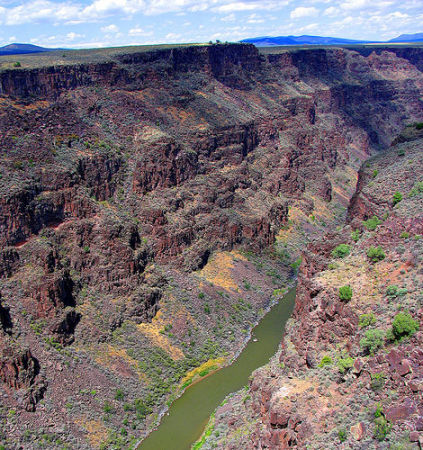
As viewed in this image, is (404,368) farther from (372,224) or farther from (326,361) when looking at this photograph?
(372,224)

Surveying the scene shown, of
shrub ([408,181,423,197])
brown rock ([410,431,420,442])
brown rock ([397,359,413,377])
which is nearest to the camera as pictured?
brown rock ([410,431,420,442])

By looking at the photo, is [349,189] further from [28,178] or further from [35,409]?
[35,409]

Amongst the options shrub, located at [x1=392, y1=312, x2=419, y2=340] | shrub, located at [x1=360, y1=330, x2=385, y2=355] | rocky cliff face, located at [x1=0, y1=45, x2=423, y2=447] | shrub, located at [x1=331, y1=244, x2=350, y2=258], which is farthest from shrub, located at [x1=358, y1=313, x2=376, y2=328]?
shrub, located at [x1=331, y1=244, x2=350, y2=258]

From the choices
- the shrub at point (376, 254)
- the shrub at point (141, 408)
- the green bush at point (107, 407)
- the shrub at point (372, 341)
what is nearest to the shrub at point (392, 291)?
the shrub at point (372, 341)

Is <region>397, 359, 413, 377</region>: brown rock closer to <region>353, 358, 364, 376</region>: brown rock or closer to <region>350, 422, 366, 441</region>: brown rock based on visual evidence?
<region>353, 358, 364, 376</region>: brown rock

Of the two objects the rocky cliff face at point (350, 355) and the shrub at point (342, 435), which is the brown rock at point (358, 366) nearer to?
the rocky cliff face at point (350, 355)
